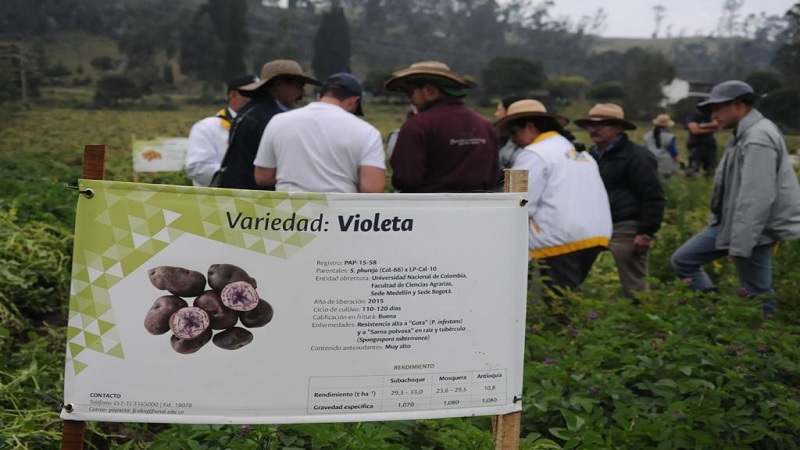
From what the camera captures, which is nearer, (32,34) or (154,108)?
(32,34)

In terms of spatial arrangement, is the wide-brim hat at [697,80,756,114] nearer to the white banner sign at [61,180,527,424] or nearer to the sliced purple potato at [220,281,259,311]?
the white banner sign at [61,180,527,424]

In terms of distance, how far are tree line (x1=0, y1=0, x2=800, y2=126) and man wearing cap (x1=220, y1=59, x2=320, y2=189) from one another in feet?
26.1

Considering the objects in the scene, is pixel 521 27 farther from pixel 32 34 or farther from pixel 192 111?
pixel 32 34

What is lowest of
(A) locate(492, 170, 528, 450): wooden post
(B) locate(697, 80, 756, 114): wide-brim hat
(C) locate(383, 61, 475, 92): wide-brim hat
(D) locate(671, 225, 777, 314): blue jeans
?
(D) locate(671, 225, 777, 314): blue jeans


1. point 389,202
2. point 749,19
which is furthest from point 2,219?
point 749,19

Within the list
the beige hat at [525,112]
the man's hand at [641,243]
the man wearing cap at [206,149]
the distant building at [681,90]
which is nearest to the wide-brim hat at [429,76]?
the beige hat at [525,112]

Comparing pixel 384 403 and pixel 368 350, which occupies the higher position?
pixel 368 350

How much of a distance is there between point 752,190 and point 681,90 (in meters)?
12.5

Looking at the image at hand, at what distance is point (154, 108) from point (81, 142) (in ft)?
4.14

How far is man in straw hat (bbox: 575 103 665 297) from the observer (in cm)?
598

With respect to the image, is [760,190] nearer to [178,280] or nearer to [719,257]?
[719,257]

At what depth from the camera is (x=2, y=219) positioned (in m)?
6.23

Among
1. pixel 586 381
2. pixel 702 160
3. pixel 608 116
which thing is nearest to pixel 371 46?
pixel 702 160

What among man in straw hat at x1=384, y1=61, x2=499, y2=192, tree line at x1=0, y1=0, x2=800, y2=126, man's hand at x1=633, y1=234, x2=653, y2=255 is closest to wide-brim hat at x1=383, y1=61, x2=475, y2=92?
man in straw hat at x1=384, y1=61, x2=499, y2=192
